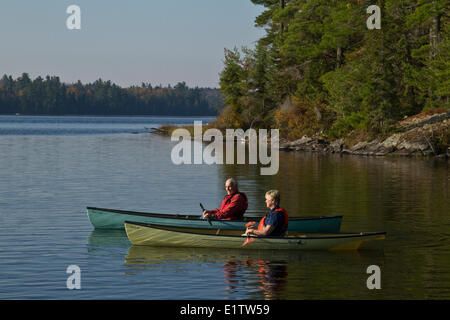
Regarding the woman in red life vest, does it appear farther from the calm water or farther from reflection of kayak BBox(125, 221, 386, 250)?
the calm water

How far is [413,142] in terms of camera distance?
54625 mm

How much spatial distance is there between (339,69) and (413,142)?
12.1 m

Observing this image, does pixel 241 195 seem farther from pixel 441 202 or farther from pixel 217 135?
pixel 217 135

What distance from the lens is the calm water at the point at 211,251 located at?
1488 cm

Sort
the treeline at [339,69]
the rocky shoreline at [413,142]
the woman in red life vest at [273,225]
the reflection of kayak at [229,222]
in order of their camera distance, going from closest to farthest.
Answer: the woman in red life vest at [273,225] → the reflection of kayak at [229,222] → the rocky shoreline at [413,142] → the treeline at [339,69]

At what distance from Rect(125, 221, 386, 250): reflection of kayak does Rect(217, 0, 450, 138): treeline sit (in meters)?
36.9

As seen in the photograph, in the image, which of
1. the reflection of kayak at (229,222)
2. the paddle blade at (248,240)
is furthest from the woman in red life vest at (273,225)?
the reflection of kayak at (229,222)

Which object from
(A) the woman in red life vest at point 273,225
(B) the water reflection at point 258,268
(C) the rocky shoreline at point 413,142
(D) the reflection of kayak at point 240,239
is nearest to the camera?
(B) the water reflection at point 258,268

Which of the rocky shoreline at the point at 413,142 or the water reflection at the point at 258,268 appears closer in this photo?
the water reflection at the point at 258,268

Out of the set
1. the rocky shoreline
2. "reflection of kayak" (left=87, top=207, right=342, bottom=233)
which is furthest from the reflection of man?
the rocky shoreline

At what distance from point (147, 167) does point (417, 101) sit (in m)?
27.4

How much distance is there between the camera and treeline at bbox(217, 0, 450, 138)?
57000 mm

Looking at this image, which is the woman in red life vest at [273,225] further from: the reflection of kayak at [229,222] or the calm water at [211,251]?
the reflection of kayak at [229,222]

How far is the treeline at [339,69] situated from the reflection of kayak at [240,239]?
3688 cm
